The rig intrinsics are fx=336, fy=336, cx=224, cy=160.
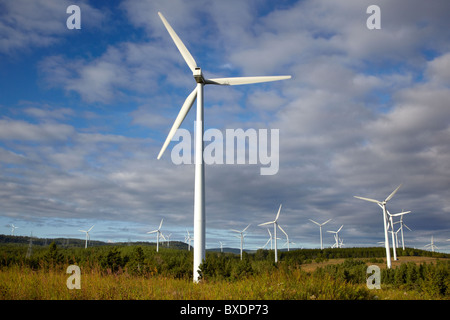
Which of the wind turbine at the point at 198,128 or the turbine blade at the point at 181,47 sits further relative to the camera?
the turbine blade at the point at 181,47

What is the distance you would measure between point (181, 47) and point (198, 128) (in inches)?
420

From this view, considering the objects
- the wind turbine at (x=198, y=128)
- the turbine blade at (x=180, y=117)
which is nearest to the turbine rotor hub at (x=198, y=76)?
the wind turbine at (x=198, y=128)

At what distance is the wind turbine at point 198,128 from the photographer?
989 inches

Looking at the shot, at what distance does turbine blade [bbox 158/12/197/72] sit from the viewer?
32.7 meters

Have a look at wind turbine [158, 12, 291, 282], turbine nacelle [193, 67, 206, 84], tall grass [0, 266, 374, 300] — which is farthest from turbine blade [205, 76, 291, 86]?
tall grass [0, 266, 374, 300]

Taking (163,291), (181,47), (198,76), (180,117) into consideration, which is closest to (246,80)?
(198,76)

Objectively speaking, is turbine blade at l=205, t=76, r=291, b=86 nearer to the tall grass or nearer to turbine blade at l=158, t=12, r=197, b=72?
turbine blade at l=158, t=12, r=197, b=72

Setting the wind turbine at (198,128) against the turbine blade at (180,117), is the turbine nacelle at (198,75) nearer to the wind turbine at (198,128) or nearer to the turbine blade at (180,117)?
the wind turbine at (198,128)

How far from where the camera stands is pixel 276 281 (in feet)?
55.2

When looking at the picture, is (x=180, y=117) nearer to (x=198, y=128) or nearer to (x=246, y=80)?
(x=198, y=128)
